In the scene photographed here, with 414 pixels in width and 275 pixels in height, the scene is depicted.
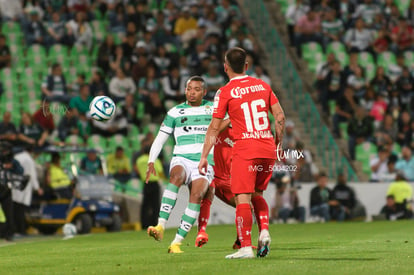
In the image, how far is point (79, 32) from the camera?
90.6 feet

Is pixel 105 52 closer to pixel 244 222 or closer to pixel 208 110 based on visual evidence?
pixel 208 110

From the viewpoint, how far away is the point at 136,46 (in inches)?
1070

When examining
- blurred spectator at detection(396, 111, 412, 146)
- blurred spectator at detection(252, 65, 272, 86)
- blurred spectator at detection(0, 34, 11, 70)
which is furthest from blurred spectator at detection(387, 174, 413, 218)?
blurred spectator at detection(0, 34, 11, 70)

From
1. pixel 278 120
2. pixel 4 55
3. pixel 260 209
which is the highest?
pixel 4 55

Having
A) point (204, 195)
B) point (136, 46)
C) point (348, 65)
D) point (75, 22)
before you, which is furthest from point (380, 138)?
point (204, 195)

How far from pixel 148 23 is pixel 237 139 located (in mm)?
18037

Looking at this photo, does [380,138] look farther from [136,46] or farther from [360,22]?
[136,46]

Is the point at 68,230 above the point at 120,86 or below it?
below

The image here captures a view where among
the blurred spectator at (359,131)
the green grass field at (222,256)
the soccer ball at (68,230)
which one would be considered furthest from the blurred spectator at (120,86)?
the green grass field at (222,256)

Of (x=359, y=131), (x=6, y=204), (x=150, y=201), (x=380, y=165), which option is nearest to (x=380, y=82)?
(x=359, y=131)

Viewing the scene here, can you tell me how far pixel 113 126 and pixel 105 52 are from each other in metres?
2.94

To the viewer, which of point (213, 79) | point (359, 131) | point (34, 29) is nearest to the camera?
point (213, 79)

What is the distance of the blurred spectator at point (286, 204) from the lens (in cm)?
2419

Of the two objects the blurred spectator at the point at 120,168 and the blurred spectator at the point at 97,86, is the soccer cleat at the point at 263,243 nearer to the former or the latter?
the blurred spectator at the point at 120,168
